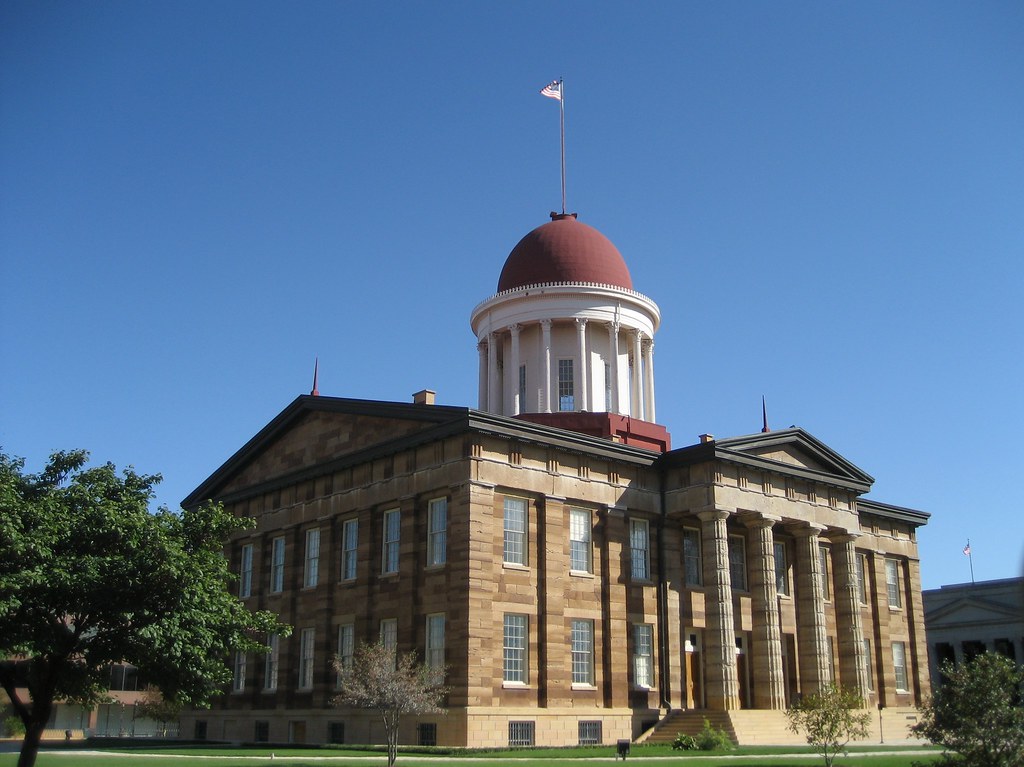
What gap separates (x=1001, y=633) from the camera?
8181cm

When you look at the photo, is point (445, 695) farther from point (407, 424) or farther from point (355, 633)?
point (407, 424)

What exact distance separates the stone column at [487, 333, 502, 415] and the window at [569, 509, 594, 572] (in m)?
13.5

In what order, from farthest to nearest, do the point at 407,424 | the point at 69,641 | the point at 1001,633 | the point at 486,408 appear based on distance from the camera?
the point at 1001,633 → the point at 486,408 → the point at 407,424 → the point at 69,641

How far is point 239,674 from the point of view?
160ft

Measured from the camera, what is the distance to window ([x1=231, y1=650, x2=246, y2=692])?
159ft

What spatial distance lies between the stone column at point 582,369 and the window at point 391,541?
42.2 ft

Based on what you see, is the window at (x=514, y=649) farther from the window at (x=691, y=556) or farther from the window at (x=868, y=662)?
the window at (x=868, y=662)

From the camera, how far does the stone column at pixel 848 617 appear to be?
1843 inches

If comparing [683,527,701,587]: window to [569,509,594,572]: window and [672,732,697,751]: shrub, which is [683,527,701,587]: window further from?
[672,732,697,751]: shrub

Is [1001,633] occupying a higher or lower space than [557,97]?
lower

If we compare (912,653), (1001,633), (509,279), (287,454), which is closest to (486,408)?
(509,279)

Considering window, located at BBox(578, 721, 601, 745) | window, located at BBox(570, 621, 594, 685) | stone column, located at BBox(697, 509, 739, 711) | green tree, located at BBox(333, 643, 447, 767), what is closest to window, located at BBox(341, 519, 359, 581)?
green tree, located at BBox(333, 643, 447, 767)

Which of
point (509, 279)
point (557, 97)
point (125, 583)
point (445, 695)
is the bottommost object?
point (445, 695)

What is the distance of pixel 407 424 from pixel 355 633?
8260mm
